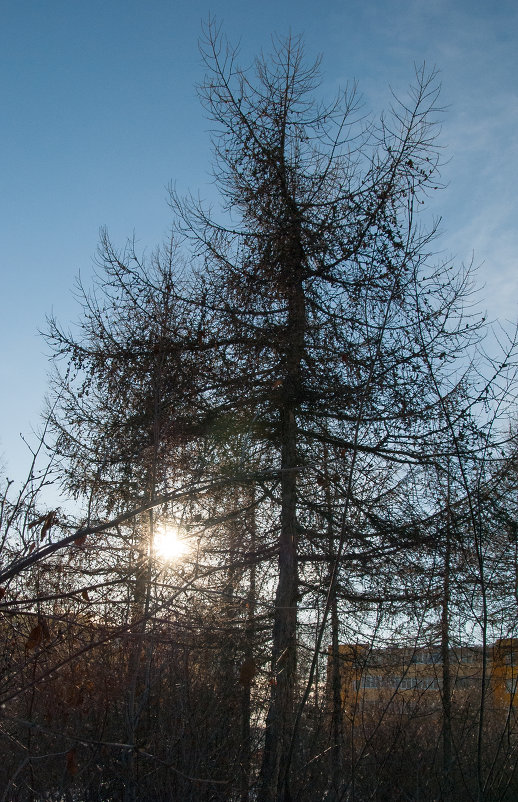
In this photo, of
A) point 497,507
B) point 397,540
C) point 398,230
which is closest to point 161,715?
point 397,540

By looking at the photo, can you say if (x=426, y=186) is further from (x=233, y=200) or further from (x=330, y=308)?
(x=233, y=200)

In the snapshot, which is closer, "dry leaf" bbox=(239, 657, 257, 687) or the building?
the building

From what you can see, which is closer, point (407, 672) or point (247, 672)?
point (407, 672)

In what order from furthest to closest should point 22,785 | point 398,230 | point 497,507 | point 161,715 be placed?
point 398,230 < point 497,507 < point 161,715 < point 22,785

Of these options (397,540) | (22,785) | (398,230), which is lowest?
(22,785)

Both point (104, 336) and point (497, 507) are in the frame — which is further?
point (104, 336)

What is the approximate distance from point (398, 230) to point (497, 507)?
3824 millimetres

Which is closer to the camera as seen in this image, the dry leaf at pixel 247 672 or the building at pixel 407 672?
the building at pixel 407 672

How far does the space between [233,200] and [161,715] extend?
7059mm

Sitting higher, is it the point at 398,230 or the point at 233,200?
the point at 233,200

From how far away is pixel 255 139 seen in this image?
9.45 meters

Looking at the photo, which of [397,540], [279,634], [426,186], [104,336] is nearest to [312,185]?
[426,186]

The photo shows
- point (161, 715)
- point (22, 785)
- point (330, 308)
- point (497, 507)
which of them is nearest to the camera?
point (22, 785)

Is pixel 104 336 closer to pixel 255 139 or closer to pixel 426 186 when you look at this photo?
pixel 255 139
